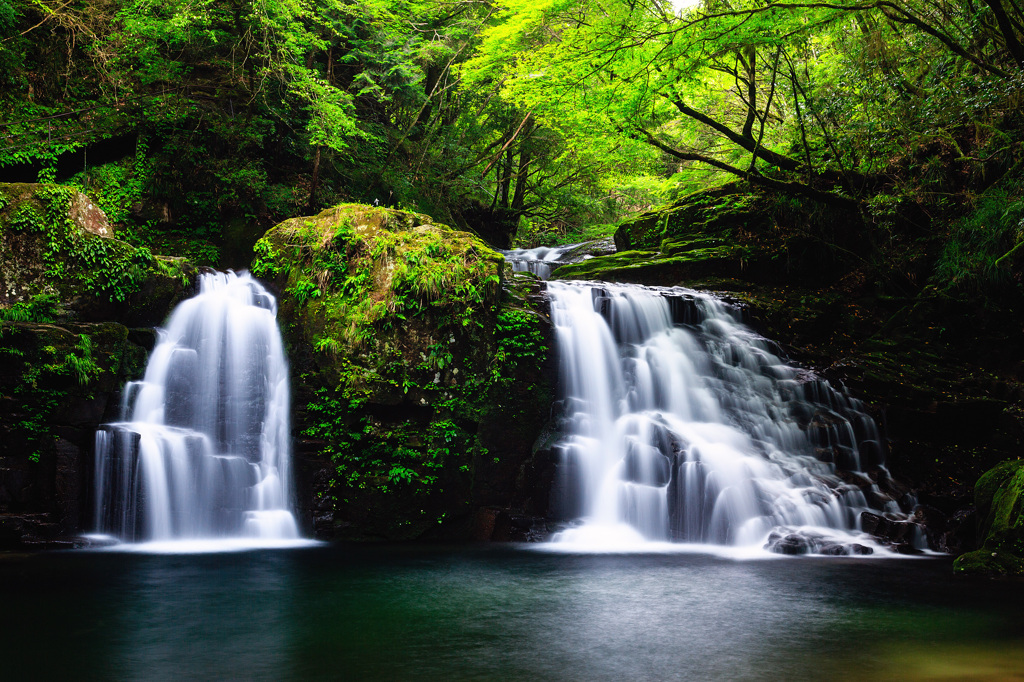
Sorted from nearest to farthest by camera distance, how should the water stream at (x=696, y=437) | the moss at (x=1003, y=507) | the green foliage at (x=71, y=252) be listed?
the moss at (x=1003, y=507) < the water stream at (x=696, y=437) < the green foliage at (x=71, y=252)

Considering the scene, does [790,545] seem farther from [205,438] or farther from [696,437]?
[205,438]

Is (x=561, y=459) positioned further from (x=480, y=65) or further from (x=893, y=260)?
(x=480, y=65)

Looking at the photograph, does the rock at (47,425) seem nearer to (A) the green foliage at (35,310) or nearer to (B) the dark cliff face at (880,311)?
(A) the green foliage at (35,310)

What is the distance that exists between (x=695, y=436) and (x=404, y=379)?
14.1 feet

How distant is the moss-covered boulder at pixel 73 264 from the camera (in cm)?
829

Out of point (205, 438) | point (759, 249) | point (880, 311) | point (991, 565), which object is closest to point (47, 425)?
point (205, 438)

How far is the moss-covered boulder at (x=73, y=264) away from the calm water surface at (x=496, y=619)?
3.50m

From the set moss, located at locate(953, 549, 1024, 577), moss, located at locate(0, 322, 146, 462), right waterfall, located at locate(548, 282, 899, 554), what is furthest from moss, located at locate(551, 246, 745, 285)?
moss, located at locate(0, 322, 146, 462)

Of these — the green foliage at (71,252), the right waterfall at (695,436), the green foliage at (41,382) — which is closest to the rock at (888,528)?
the right waterfall at (695,436)

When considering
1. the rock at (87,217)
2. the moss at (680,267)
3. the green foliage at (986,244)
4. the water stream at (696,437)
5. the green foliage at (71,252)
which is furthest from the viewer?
the moss at (680,267)

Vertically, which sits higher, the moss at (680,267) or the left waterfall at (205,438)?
the moss at (680,267)

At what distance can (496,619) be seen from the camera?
4.70 m

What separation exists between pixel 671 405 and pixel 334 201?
9.29 meters

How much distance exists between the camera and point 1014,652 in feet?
12.7
